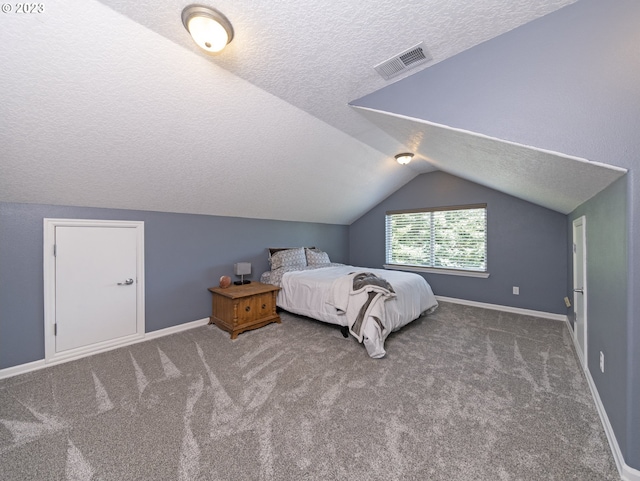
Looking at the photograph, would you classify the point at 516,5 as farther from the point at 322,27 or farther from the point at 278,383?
the point at 278,383

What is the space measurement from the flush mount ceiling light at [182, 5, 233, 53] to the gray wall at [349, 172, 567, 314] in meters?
4.54

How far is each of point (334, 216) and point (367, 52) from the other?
3956 millimetres

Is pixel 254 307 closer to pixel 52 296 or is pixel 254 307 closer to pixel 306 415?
pixel 306 415

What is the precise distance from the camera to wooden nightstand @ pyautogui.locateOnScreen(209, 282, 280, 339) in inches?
129

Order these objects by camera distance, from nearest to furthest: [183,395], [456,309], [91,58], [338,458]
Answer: [338,458] → [91,58] → [183,395] → [456,309]

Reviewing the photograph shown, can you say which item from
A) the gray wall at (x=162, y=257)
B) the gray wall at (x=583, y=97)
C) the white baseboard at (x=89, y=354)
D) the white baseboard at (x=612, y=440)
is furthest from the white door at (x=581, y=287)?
the white baseboard at (x=89, y=354)

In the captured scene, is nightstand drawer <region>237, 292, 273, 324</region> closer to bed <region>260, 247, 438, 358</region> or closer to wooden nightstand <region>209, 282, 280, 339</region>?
wooden nightstand <region>209, 282, 280, 339</region>

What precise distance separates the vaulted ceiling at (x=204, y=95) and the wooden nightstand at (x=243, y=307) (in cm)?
140

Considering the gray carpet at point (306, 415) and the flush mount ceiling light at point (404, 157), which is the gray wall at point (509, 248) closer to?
the gray carpet at point (306, 415)

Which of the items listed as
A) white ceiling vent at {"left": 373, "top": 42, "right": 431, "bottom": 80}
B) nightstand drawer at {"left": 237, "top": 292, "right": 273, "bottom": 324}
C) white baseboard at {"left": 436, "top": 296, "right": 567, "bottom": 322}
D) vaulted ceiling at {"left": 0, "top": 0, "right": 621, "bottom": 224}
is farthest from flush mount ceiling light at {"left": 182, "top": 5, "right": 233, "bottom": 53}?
white baseboard at {"left": 436, "top": 296, "right": 567, "bottom": 322}

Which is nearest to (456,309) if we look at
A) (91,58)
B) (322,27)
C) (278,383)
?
(278,383)

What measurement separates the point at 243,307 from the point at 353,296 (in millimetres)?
1479

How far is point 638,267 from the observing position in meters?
1.34

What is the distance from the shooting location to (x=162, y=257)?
3.35 meters
